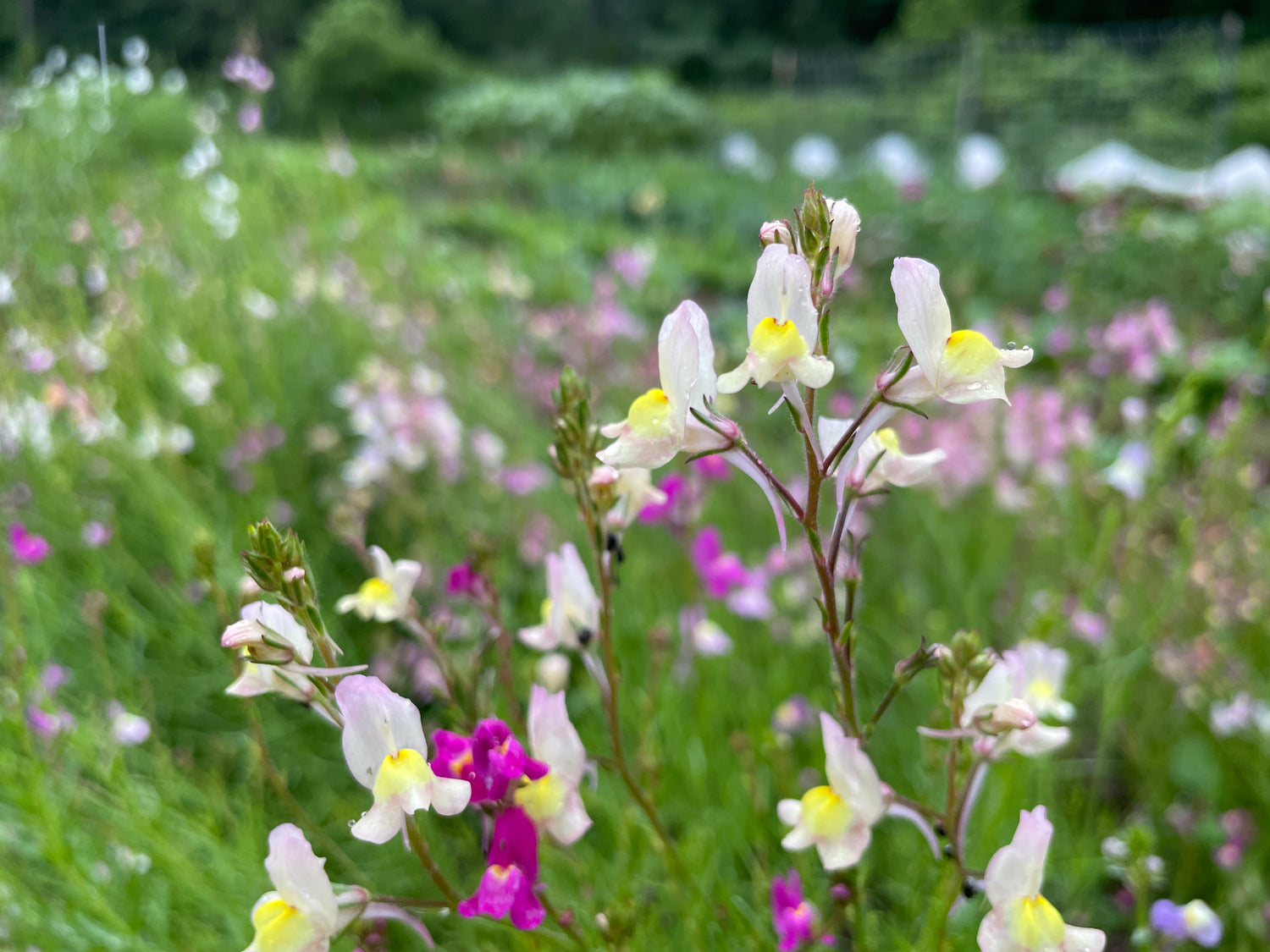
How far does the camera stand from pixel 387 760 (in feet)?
2.03

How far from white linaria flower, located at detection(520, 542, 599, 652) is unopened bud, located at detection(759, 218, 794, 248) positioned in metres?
0.34

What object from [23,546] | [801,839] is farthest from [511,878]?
[23,546]

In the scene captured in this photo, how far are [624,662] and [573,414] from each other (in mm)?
1377

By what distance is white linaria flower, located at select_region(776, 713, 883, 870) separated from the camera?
649 mm

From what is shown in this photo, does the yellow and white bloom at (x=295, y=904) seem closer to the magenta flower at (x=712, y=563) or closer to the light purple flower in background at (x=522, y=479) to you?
the magenta flower at (x=712, y=563)

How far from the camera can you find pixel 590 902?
1.18 m

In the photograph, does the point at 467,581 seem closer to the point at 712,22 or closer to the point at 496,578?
the point at 496,578

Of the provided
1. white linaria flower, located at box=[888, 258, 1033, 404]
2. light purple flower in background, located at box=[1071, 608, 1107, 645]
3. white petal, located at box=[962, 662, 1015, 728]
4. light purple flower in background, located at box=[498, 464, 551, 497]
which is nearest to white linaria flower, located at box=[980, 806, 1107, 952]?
white petal, located at box=[962, 662, 1015, 728]

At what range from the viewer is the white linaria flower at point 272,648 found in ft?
1.88

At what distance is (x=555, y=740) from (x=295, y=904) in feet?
0.71

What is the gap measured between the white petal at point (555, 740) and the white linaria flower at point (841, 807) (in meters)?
0.18

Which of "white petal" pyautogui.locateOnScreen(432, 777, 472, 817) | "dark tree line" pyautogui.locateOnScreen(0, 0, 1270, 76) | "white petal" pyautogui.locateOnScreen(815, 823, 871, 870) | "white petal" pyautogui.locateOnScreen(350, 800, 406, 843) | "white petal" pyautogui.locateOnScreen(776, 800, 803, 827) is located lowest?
"white petal" pyautogui.locateOnScreen(776, 800, 803, 827)

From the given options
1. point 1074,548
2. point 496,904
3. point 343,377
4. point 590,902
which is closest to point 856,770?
point 496,904

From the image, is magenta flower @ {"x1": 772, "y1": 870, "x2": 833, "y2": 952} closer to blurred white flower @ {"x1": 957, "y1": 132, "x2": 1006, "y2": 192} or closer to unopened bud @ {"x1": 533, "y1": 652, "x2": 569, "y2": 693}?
unopened bud @ {"x1": 533, "y1": 652, "x2": 569, "y2": 693}
